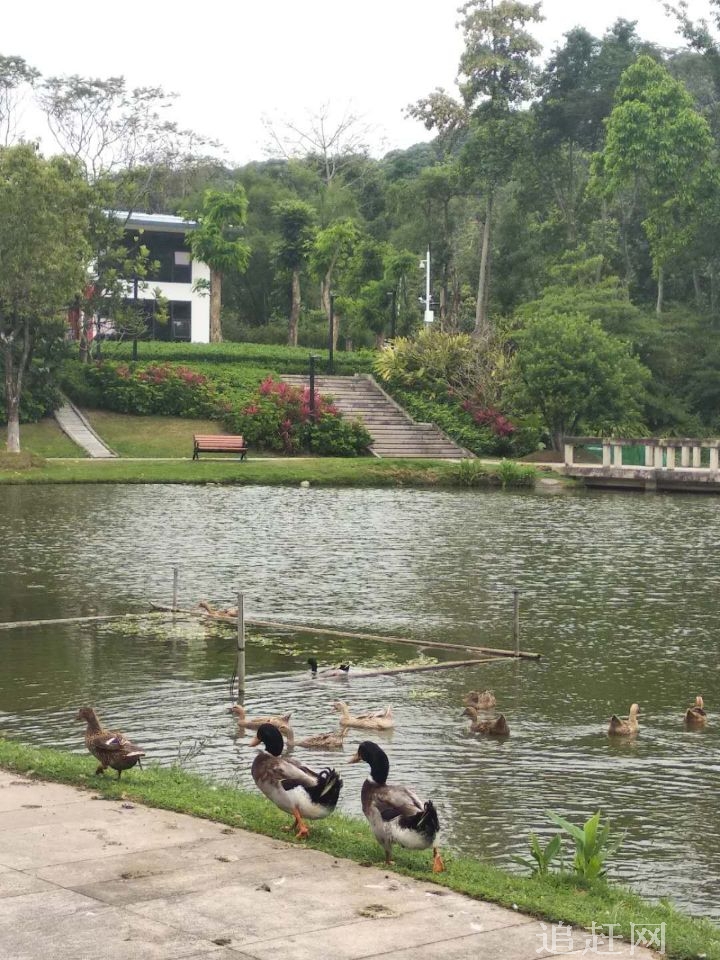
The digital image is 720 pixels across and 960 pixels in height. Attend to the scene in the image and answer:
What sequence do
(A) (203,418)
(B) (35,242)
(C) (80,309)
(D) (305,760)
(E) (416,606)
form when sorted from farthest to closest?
(C) (80,309)
(A) (203,418)
(B) (35,242)
(E) (416,606)
(D) (305,760)

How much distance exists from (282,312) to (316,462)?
3705cm

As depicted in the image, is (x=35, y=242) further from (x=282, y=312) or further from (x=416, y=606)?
(x=282, y=312)

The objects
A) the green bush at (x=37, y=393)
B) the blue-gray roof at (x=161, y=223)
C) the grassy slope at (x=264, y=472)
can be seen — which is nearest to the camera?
the grassy slope at (x=264, y=472)

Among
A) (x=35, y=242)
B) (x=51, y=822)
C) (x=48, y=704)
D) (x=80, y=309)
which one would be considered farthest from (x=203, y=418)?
(x=51, y=822)

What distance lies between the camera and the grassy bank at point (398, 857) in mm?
7727

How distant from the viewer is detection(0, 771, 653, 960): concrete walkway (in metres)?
7.00

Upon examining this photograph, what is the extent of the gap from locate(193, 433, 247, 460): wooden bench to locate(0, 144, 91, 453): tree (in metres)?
7.01

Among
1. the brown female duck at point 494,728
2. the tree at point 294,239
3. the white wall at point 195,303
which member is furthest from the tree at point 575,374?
the brown female duck at point 494,728

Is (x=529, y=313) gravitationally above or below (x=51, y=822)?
above

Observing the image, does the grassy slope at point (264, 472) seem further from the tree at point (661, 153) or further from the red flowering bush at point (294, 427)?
the tree at point (661, 153)

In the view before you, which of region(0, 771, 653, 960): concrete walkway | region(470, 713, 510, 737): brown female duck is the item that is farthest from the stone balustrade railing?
region(0, 771, 653, 960): concrete walkway

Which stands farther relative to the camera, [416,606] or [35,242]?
[35,242]

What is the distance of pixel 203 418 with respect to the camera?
204 ft

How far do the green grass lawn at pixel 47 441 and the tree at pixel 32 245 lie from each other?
154cm
